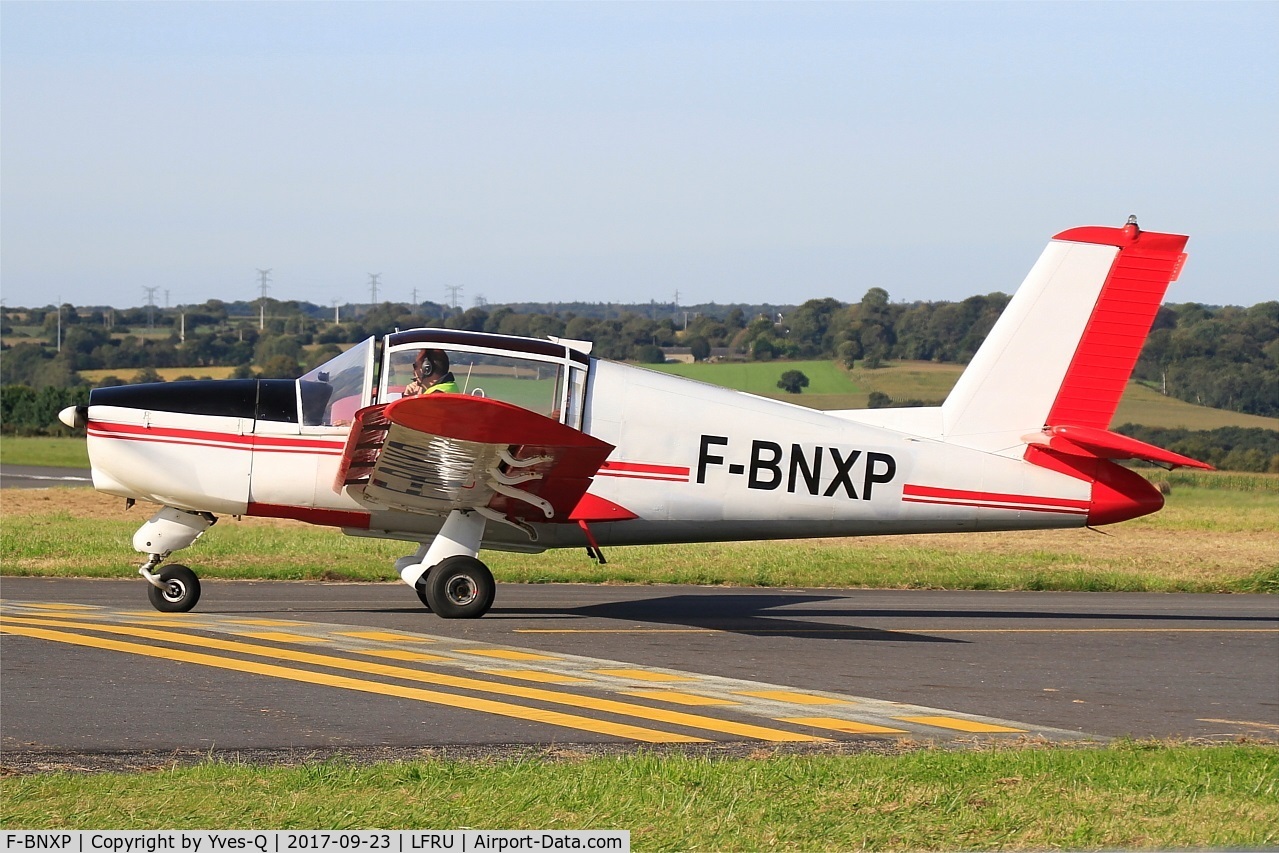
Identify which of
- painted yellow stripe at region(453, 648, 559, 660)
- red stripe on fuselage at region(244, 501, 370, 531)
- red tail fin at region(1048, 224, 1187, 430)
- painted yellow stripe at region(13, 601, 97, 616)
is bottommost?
painted yellow stripe at region(13, 601, 97, 616)

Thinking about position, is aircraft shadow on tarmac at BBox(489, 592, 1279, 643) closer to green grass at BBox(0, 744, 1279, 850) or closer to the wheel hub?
the wheel hub

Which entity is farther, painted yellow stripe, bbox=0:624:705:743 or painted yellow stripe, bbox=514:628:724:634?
painted yellow stripe, bbox=514:628:724:634

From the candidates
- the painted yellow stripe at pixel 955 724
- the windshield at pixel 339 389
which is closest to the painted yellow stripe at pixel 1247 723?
the painted yellow stripe at pixel 955 724

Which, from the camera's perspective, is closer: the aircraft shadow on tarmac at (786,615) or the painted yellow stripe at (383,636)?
the painted yellow stripe at (383,636)

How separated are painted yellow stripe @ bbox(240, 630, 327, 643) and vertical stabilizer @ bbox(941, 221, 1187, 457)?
6.32 m

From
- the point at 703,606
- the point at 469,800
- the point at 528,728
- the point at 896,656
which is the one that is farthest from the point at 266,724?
the point at 703,606

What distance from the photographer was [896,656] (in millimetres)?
11234

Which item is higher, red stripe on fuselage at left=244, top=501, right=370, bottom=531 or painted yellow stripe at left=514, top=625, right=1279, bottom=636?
red stripe on fuselage at left=244, top=501, right=370, bottom=531

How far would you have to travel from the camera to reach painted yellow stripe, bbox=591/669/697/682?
9749 millimetres

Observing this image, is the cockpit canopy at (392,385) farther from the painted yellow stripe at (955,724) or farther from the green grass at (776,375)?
the green grass at (776,375)

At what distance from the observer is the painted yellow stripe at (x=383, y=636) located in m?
11.0

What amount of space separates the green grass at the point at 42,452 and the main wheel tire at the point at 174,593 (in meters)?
36.9

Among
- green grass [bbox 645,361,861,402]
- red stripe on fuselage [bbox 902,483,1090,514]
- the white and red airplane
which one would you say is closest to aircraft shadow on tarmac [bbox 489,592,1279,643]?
the white and red airplane

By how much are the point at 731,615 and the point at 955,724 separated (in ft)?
17.1
